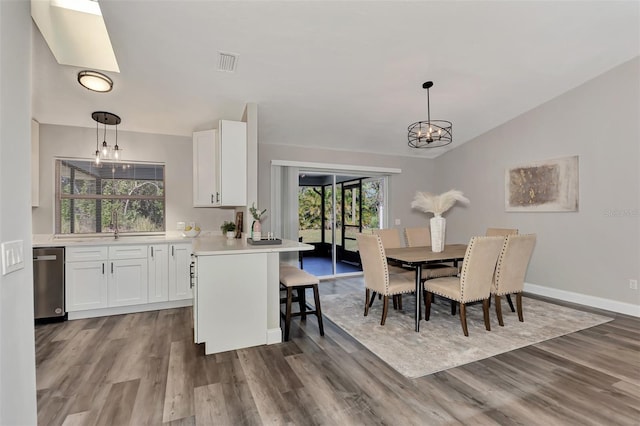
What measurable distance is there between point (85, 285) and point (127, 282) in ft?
1.38

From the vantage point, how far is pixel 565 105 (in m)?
4.31

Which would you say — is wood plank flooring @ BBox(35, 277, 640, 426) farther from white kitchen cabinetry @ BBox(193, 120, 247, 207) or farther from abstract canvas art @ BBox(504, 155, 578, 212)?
abstract canvas art @ BBox(504, 155, 578, 212)

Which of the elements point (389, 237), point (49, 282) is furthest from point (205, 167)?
point (389, 237)

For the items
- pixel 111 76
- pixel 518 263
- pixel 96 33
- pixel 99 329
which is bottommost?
pixel 99 329

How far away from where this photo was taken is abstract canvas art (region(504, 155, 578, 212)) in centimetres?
425

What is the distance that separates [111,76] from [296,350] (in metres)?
3.24

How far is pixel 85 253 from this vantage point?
3584 millimetres

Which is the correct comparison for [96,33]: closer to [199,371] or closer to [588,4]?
[199,371]

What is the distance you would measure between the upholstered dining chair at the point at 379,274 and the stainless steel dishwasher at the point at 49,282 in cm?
342

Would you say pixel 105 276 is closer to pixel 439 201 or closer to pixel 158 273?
pixel 158 273

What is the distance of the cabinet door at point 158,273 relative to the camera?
3.86 m

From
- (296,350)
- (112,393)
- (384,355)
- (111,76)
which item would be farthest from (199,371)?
(111,76)

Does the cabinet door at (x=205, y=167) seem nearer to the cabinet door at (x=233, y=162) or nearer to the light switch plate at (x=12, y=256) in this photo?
the cabinet door at (x=233, y=162)

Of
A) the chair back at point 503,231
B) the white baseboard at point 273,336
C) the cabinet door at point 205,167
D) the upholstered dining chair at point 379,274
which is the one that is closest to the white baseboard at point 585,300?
the chair back at point 503,231
